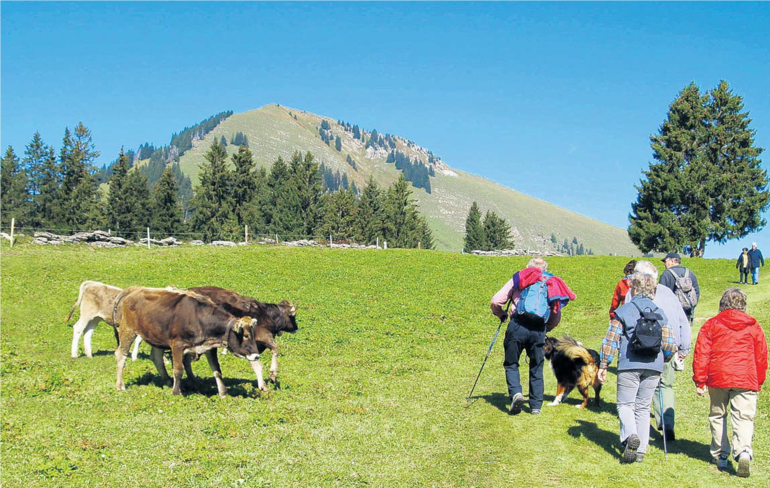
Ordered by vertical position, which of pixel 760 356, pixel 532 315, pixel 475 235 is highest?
pixel 475 235

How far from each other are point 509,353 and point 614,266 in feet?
131

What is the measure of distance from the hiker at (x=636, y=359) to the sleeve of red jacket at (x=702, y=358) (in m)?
0.37

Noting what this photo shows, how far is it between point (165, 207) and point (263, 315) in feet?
225

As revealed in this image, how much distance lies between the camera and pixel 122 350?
12.7 metres

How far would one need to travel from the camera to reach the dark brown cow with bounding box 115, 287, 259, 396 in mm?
12148

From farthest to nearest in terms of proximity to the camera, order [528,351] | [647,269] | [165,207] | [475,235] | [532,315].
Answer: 1. [475,235]
2. [165,207]
3. [528,351]
4. [532,315]
5. [647,269]

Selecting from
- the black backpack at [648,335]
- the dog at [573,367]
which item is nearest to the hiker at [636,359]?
the black backpack at [648,335]

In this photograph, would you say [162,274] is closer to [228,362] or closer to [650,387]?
[228,362]

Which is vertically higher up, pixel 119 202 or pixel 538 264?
pixel 119 202

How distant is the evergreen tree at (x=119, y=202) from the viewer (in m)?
71.5

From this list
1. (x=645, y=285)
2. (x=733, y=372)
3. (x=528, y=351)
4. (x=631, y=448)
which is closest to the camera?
(x=733, y=372)

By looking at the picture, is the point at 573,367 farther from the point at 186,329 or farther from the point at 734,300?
the point at 186,329

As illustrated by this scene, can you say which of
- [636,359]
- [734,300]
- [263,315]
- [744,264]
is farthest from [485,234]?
[636,359]

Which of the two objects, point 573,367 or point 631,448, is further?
point 573,367
